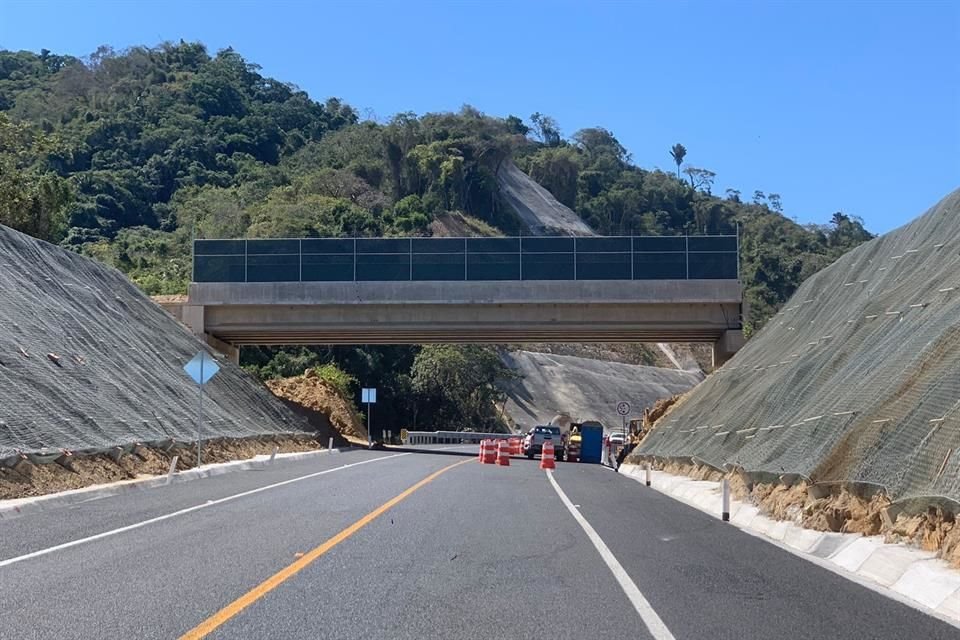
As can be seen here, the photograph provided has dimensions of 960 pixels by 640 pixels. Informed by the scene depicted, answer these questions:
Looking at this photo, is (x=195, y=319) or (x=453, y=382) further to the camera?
(x=453, y=382)

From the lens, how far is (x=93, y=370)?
3238 cm

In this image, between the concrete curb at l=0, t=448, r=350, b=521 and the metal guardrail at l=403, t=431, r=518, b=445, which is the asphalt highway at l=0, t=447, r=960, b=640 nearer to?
the concrete curb at l=0, t=448, r=350, b=521

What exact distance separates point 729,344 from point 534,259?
958cm

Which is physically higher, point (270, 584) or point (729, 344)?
point (729, 344)

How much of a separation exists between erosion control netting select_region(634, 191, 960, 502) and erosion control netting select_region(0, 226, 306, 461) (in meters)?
14.6

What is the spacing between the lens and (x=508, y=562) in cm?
1258

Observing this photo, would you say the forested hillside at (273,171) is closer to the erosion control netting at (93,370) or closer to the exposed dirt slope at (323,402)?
the exposed dirt slope at (323,402)

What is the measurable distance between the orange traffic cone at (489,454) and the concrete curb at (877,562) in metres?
21.6

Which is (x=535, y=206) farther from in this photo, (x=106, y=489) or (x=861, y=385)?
(x=861, y=385)

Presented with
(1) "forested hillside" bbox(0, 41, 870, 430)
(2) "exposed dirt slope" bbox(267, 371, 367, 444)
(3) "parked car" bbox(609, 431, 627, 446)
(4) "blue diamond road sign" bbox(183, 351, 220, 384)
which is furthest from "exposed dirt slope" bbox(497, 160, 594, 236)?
(4) "blue diamond road sign" bbox(183, 351, 220, 384)

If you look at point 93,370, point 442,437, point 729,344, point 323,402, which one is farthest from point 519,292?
point 442,437

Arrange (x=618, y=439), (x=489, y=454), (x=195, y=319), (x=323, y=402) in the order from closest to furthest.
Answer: (x=489, y=454)
(x=195, y=319)
(x=618, y=439)
(x=323, y=402)

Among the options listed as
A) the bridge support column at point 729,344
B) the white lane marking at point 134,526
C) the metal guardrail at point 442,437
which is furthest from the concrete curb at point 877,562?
the metal guardrail at point 442,437

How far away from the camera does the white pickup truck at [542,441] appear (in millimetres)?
52619
